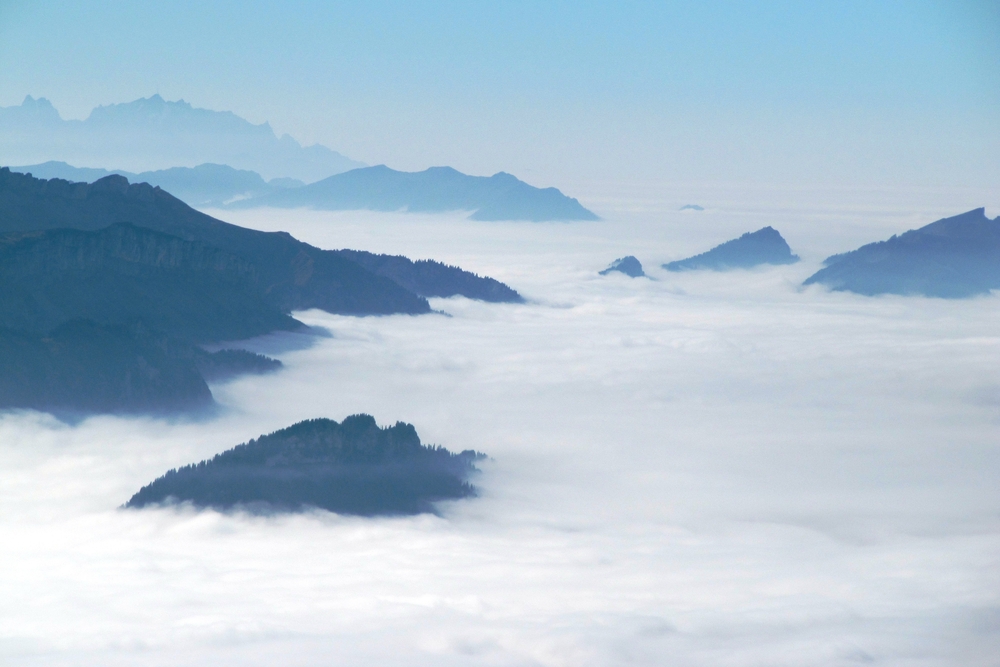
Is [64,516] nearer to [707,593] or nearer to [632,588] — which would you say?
[632,588]

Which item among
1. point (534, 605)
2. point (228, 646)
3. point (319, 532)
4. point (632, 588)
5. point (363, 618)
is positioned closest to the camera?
point (228, 646)

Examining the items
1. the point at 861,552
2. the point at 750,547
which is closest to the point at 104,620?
the point at 750,547

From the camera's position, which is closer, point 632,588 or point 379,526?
point 632,588

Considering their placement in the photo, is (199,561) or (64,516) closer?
(199,561)

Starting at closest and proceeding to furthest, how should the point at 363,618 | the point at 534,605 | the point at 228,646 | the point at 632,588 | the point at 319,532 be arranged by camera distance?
1. the point at 228,646
2. the point at 363,618
3. the point at 534,605
4. the point at 632,588
5. the point at 319,532

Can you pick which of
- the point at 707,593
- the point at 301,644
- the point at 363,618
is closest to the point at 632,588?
the point at 707,593

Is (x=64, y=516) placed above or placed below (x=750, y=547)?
above

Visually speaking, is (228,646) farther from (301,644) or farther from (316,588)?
(316,588)

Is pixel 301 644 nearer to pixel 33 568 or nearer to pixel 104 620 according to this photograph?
pixel 104 620

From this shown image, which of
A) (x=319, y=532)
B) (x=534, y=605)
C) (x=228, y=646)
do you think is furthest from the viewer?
(x=319, y=532)
